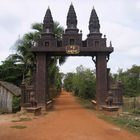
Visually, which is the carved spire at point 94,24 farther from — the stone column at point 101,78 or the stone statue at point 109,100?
the stone statue at point 109,100

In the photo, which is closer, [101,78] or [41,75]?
[101,78]

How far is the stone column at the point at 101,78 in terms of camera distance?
29.1 metres

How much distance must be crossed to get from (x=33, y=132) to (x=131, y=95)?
38.7m

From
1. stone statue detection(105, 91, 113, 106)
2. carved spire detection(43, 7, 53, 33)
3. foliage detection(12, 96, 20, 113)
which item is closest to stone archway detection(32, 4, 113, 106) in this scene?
carved spire detection(43, 7, 53, 33)

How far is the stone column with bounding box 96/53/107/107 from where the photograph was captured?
95.5ft

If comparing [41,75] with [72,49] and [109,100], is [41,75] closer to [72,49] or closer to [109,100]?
[72,49]

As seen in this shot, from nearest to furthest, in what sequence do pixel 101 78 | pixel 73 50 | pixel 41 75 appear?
pixel 73 50 < pixel 101 78 < pixel 41 75

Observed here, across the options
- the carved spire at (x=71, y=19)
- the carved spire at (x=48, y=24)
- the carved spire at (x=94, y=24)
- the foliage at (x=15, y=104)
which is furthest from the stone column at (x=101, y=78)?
the foliage at (x=15, y=104)

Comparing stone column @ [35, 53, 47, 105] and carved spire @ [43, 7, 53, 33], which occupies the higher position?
carved spire @ [43, 7, 53, 33]

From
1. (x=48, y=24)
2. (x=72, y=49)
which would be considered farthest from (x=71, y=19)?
(x=72, y=49)

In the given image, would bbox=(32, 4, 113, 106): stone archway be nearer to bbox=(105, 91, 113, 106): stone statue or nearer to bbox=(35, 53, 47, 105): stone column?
bbox=(35, 53, 47, 105): stone column

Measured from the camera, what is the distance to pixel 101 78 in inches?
1152

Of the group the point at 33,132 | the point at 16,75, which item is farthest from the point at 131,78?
the point at 33,132

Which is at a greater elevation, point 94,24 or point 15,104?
point 94,24
